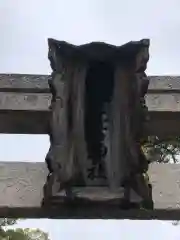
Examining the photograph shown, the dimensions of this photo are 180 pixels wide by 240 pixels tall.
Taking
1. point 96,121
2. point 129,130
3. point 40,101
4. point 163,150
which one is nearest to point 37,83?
point 40,101

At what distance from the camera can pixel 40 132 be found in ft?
9.30

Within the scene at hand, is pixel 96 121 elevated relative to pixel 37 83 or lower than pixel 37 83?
lower

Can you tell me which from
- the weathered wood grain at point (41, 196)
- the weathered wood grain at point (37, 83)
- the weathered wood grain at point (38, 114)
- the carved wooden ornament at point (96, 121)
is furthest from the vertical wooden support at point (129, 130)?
the weathered wood grain at point (37, 83)

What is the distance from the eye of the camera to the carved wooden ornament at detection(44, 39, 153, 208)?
2373mm

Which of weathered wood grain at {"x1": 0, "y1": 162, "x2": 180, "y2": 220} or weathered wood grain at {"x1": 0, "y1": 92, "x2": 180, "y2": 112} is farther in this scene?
weathered wood grain at {"x1": 0, "y1": 92, "x2": 180, "y2": 112}

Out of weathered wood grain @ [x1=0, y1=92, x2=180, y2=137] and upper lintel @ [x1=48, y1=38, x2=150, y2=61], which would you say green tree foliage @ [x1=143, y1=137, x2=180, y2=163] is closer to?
weathered wood grain @ [x1=0, y1=92, x2=180, y2=137]

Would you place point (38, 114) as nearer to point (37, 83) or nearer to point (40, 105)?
point (40, 105)

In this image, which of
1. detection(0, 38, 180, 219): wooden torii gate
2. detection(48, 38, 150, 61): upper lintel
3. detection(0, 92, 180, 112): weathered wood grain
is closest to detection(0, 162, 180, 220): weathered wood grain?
detection(0, 38, 180, 219): wooden torii gate

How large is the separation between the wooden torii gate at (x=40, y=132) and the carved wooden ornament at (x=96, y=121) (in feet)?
0.68

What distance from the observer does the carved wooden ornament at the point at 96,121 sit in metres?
2.37

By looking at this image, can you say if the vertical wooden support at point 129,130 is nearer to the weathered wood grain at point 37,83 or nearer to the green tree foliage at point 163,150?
the weathered wood grain at point 37,83

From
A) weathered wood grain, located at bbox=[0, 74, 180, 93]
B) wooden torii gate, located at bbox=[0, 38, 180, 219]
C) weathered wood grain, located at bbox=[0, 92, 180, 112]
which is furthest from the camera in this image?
weathered wood grain, located at bbox=[0, 74, 180, 93]

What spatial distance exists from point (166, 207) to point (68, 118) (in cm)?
75

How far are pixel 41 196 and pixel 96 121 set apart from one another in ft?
1.86
